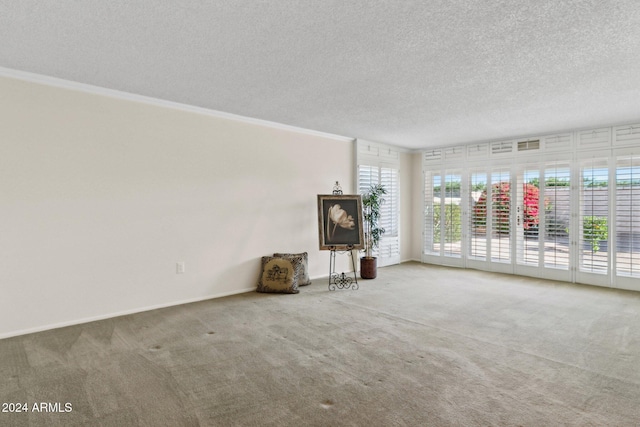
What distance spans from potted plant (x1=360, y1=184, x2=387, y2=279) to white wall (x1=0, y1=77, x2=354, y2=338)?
3.05ft

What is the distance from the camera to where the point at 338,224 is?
5582 millimetres

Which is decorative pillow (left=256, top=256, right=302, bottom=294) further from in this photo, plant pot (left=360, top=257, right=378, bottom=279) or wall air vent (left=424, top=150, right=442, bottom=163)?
wall air vent (left=424, top=150, right=442, bottom=163)

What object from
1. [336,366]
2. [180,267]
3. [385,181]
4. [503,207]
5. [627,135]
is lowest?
[336,366]

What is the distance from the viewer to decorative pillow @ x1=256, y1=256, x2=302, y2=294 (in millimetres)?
4945

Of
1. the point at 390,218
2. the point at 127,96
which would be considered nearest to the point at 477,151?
the point at 390,218

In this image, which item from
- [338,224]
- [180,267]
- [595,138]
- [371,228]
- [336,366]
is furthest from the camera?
[371,228]

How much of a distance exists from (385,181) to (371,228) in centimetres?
120

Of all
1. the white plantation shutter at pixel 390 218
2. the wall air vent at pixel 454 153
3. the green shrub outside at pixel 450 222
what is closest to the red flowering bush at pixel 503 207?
the green shrub outside at pixel 450 222

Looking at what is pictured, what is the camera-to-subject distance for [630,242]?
5172 millimetres

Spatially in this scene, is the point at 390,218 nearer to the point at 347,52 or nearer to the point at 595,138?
the point at 595,138

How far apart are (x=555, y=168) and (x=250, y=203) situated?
4.91 meters

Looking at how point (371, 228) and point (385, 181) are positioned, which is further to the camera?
point (385, 181)

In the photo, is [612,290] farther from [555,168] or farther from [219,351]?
[219,351]

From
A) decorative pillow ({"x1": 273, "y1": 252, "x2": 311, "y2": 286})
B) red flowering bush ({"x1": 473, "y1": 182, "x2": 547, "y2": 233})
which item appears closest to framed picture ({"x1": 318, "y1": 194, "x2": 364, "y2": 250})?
decorative pillow ({"x1": 273, "y1": 252, "x2": 311, "y2": 286})
